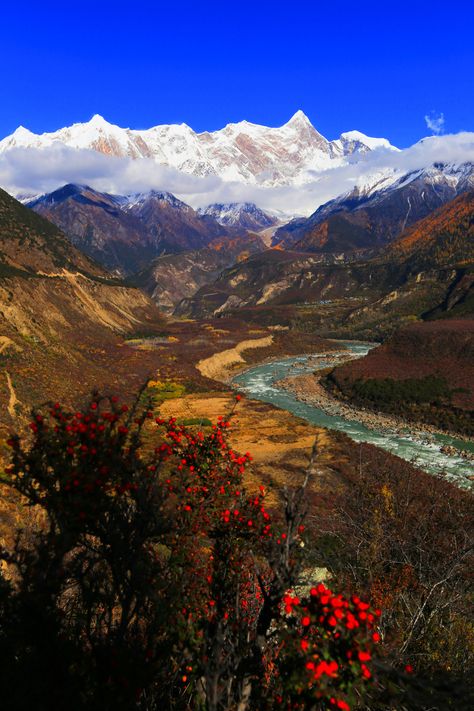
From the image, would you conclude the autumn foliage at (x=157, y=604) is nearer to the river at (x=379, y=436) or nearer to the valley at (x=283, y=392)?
the valley at (x=283, y=392)

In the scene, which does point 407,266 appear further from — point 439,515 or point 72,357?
point 439,515

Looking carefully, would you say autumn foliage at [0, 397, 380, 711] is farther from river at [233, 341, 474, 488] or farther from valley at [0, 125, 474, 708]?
river at [233, 341, 474, 488]

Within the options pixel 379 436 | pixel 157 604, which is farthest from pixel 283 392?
pixel 157 604

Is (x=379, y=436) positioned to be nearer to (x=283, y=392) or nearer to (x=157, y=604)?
(x=283, y=392)

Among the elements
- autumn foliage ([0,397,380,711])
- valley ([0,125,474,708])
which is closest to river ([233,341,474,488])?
valley ([0,125,474,708])

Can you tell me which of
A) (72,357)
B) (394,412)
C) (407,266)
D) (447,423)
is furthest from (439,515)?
(407,266)

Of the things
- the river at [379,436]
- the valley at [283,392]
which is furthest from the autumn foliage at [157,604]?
the river at [379,436]
